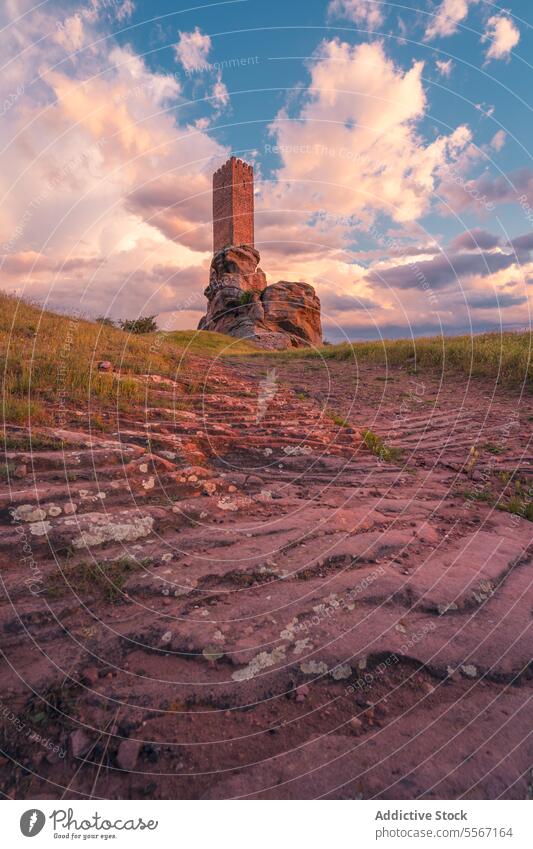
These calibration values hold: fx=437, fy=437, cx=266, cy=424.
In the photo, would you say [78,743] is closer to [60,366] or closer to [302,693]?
[302,693]

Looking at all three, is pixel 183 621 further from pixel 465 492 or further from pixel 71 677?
pixel 465 492

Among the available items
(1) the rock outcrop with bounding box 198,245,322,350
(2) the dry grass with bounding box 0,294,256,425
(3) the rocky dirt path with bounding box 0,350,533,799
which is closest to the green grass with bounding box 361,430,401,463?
(3) the rocky dirt path with bounding box 0,350,533,799

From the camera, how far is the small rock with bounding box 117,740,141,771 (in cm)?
205

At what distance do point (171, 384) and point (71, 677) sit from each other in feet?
24.5

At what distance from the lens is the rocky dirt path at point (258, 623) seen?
2.06 m

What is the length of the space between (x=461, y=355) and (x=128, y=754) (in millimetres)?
14731

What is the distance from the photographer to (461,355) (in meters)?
14.4

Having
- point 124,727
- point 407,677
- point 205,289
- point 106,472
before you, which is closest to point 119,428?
point 106,472

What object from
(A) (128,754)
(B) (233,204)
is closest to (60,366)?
(A) (128,754)

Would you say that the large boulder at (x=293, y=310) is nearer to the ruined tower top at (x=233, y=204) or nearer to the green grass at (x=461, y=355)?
the ruined tower top at (x=233, y=204)

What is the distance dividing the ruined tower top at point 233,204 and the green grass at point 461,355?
41.5m

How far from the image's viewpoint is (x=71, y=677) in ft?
8.23

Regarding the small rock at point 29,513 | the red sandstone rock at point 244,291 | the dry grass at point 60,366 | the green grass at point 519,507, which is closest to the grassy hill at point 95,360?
the dry grass at point 60,366

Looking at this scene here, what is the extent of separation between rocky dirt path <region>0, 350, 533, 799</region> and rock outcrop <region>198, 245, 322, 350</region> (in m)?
37.7
